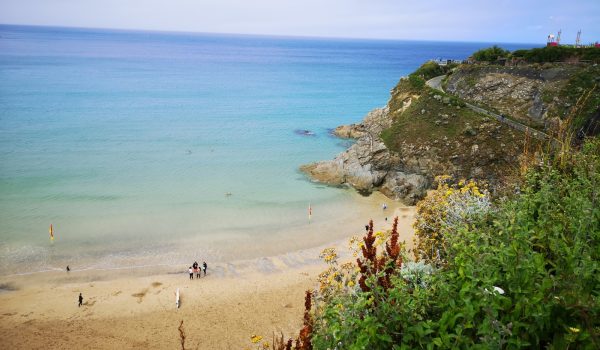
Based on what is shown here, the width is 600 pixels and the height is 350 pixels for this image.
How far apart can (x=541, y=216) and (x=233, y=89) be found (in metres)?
91.1

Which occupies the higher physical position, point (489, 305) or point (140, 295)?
point (489, 305)

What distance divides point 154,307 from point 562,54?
151 feet

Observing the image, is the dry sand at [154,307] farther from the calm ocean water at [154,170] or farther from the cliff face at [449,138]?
the cliff face at [449,138]

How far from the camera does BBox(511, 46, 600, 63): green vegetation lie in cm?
4022

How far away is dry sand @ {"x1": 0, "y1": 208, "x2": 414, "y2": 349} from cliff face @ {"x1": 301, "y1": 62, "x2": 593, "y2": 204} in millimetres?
14385

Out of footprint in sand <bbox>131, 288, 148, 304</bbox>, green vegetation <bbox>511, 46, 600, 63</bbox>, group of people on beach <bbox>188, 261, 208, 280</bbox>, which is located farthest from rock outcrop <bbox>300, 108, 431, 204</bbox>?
footprint in sand <bbox>131, 288, 148, 304</bbox>

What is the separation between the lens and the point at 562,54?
41625 mm

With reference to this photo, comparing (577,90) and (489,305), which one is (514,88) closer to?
(577,90)

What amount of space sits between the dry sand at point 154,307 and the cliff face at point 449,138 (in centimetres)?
1438

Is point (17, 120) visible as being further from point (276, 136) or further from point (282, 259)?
point (282, 259)

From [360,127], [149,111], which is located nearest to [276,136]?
[360,127]

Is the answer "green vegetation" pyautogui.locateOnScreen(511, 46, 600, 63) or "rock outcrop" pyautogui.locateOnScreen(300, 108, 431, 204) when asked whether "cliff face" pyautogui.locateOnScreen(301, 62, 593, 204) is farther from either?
"green vegetation" pyautogui.locateOnScreen(511, 46, 600, 63)

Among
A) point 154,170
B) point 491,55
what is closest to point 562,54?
point 491,55

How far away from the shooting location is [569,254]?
250 inches
